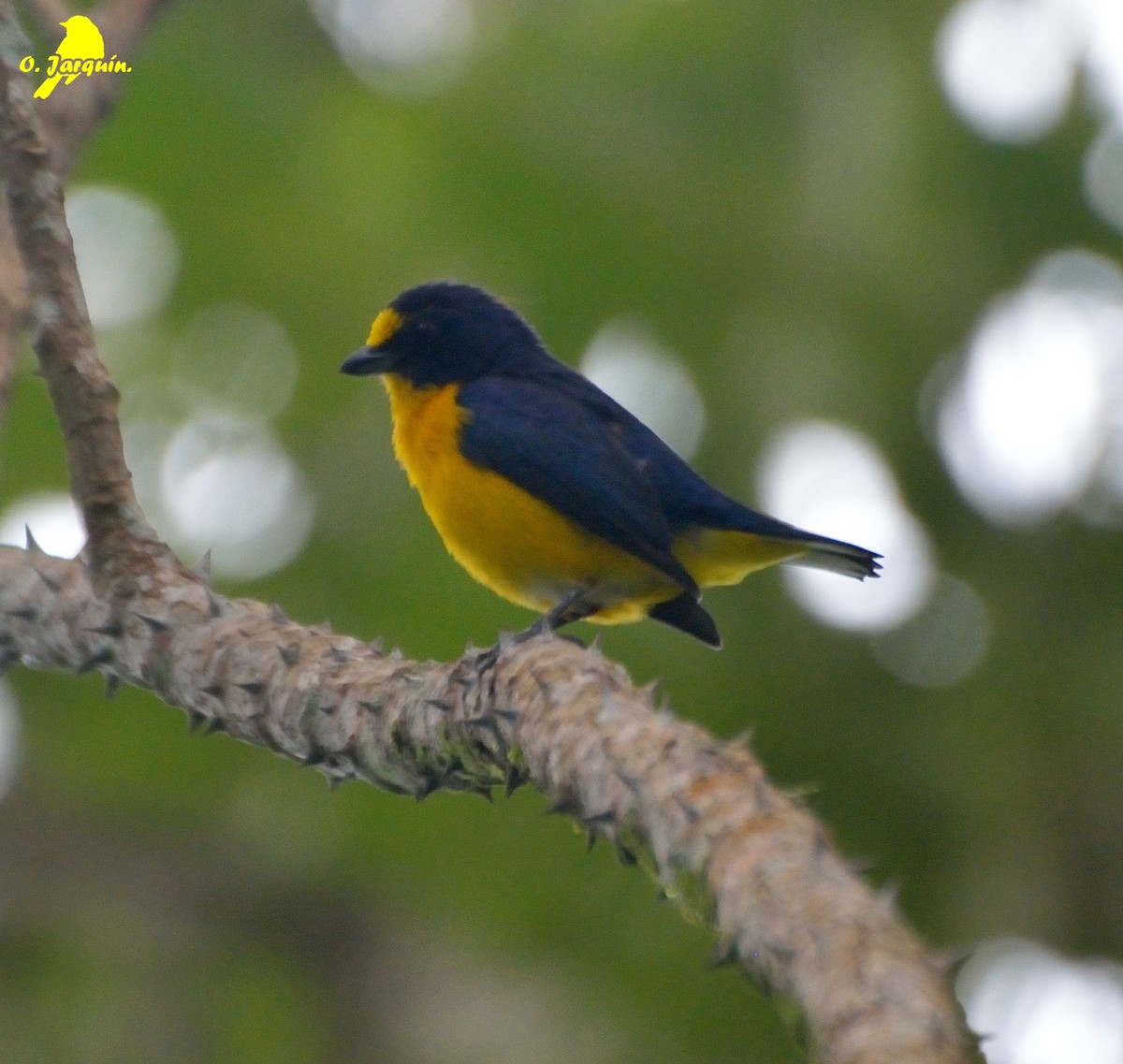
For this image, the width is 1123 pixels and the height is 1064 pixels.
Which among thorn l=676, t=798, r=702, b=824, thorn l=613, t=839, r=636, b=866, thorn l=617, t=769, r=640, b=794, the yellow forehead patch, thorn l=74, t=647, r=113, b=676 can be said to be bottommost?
thorn l=676, t=798, r=702, b=824

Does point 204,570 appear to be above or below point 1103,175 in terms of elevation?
below

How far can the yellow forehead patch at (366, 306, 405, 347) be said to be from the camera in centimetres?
578

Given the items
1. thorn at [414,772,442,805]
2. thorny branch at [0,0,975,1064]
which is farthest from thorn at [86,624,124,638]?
thorn at [414,772,442,805]

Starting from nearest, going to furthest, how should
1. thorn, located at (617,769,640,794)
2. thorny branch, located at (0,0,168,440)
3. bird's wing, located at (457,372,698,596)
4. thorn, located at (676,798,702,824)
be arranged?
thorn, located at (676,798,702,824) → thorn, located at (617,769,640,794) → thorny branch, located at (0,0,168,440) → bird's wing, located at (457,372,698,596)

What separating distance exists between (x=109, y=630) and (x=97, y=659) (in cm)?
12

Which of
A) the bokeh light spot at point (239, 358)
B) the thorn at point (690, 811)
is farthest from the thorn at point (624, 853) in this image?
the bokeh light spot at point (239, 358)

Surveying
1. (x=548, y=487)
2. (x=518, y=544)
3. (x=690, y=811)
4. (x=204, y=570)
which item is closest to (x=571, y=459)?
(x=548, y=487)

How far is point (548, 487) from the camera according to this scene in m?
5.09

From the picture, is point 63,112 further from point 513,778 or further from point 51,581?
point 513,778

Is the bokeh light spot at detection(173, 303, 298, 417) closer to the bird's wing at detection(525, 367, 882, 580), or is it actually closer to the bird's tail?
the bird's wing at detection(525, 367, 882, 580)

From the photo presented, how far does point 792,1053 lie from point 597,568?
1.68 meters

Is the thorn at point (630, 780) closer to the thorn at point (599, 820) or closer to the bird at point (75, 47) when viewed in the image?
the thorn at point (599, 820)

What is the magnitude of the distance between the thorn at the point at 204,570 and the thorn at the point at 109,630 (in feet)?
0.70

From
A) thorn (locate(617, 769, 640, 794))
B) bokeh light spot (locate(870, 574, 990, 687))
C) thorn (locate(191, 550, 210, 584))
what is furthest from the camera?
bokeh light spot (locate(870, 574, 990, 687))
